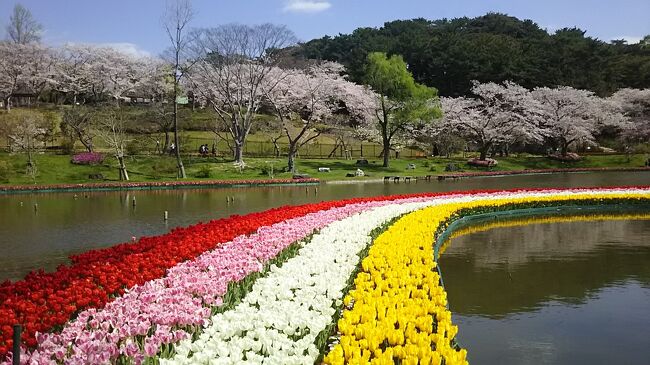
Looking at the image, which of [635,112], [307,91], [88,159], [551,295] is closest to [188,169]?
[88,159]

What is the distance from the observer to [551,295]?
10.5 m

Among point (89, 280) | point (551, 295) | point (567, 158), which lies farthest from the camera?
point (567, 158)

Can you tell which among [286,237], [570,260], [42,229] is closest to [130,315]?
[286,237]

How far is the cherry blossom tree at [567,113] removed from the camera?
60500 mm

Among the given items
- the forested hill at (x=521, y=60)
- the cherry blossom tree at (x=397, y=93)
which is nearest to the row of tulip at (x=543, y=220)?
the cherry blossom tree at (x=397, y=93)

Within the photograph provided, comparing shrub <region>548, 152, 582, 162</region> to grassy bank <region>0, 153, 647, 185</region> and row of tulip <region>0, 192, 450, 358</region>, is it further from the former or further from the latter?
row of tulip <region>0, 192, 450, 358</region>

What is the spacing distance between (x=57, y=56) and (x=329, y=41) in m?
53.2

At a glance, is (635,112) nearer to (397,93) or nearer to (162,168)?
(397,93)

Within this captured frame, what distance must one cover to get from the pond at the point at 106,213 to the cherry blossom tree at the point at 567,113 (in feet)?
96.2

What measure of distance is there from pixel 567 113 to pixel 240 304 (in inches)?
2428

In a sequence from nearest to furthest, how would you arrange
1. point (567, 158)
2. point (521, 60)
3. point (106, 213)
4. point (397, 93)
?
point (106, 213), point (397, 93), point (567, 158), point (521, 60)

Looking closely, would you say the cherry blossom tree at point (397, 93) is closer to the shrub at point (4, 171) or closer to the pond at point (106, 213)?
the pond at point (106, 213)

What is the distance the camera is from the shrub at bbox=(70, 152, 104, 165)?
136ft

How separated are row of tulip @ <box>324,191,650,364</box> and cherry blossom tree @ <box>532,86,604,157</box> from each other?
53432 millimetres
